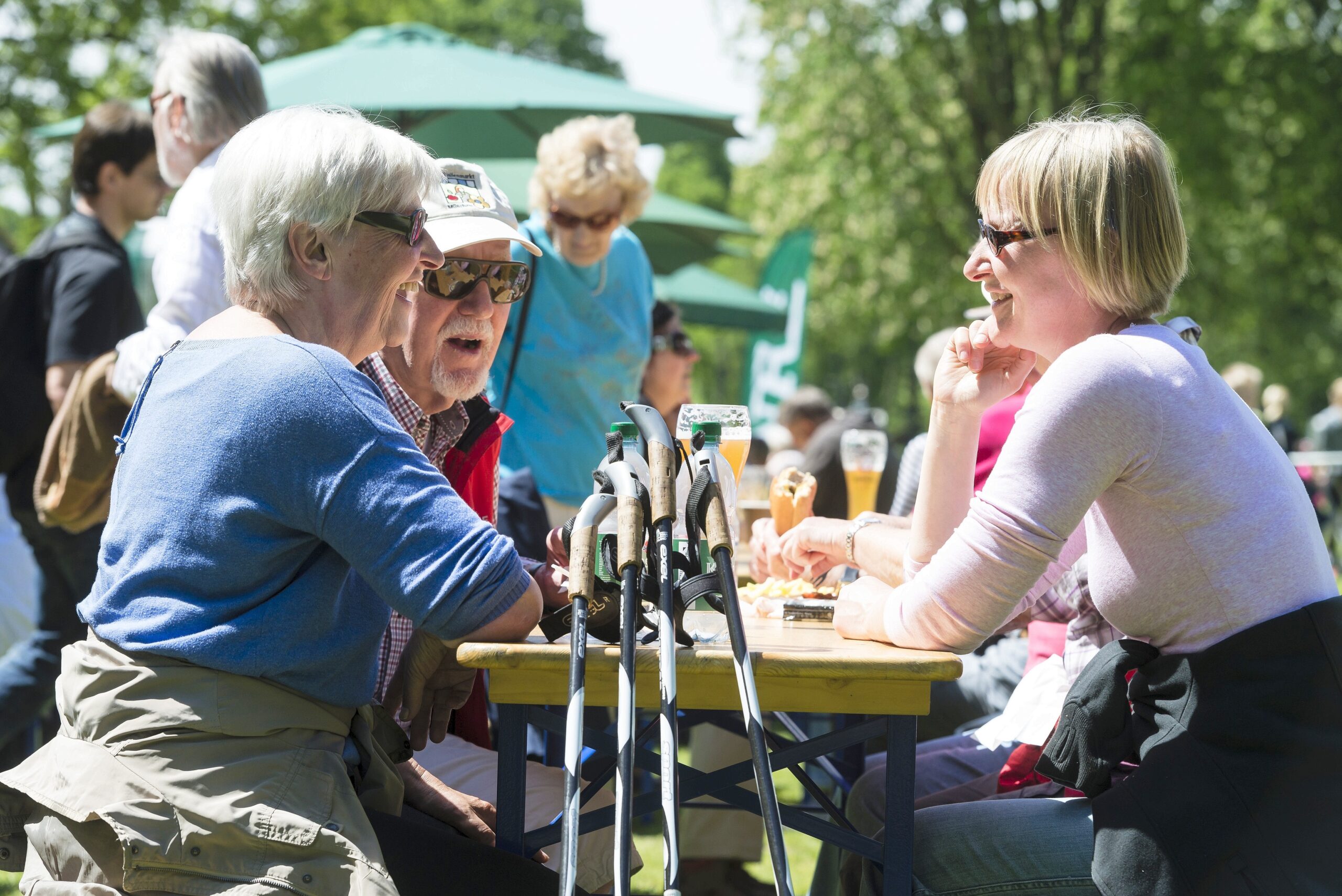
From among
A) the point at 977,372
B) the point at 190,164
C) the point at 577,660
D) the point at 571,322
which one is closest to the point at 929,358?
the point at 571,322

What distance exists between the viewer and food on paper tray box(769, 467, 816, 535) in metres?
2.87

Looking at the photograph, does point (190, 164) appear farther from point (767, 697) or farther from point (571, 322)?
point (767, 697)

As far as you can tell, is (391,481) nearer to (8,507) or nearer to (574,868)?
(574,868)

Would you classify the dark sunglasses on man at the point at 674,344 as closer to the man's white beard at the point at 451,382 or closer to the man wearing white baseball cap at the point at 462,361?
the man wearing white baseball cap at the point at 462,361

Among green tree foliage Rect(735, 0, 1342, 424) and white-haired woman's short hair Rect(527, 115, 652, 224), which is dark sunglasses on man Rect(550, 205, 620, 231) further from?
green tree foliage Rect(735, 0, 1342, 424)

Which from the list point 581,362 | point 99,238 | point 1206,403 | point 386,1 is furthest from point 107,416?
point 386,1

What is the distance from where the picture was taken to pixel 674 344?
17.1 feet

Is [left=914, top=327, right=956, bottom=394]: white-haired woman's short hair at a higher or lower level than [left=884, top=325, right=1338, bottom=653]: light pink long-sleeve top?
lower

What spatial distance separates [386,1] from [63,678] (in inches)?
755

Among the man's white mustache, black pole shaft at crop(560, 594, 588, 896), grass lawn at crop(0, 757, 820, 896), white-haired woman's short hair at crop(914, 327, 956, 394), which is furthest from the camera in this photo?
white-haired woman's short hair at crop(914, 327, 956, 394)

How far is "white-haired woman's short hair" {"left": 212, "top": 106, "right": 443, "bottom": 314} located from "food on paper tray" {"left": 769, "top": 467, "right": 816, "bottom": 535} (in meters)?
1.27

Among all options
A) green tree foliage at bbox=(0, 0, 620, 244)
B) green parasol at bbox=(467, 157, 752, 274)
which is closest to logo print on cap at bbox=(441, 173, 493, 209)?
green parasol at bbox=(467, 157, 752, 274)

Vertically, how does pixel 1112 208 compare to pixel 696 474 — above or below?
above

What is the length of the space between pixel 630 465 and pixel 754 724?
472 mm
